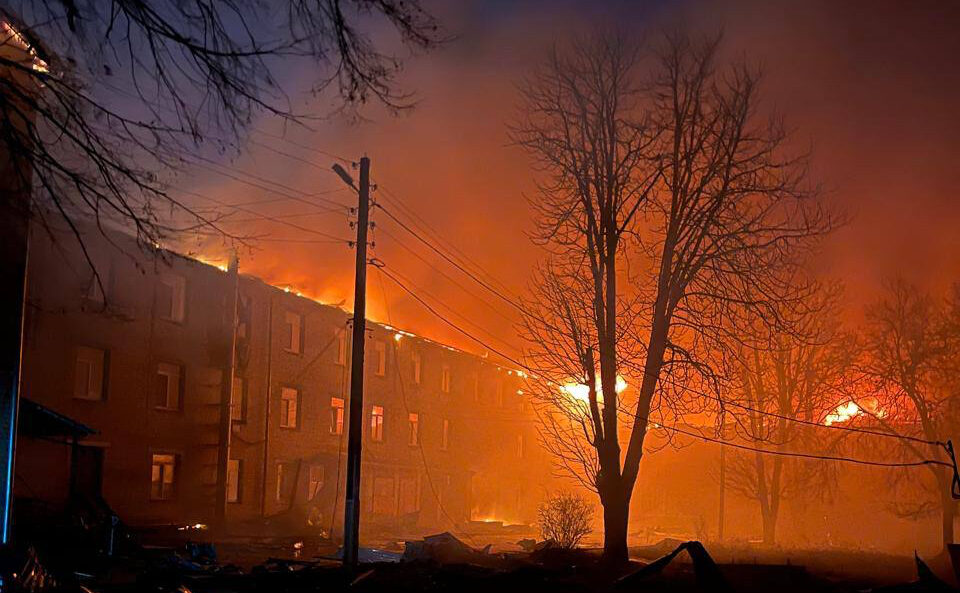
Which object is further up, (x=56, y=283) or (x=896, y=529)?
(x=56, y=283)

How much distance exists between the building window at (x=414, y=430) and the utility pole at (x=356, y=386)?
95.3 ft

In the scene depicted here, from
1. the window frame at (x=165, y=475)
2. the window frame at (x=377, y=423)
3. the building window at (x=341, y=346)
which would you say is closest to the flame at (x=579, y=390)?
the window frame at (x=165, y=475)

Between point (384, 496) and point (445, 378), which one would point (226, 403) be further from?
point (445, 378)

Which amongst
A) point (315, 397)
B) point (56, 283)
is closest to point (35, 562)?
point (56, 283)

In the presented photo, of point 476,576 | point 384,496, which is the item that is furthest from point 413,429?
point 476,576

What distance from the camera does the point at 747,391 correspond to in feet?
133

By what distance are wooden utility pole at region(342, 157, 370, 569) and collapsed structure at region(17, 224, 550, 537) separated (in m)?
5.05

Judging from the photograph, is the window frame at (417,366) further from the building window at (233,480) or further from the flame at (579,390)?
the flame at (579,390)

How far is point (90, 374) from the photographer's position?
2980cm

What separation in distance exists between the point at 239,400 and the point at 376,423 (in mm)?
11421

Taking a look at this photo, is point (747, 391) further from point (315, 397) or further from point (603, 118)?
point (603, 118)

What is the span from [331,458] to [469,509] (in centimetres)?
1500

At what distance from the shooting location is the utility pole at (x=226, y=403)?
34781mm

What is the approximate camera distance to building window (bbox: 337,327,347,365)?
146ft
